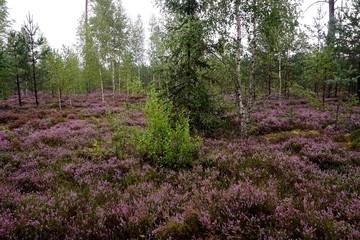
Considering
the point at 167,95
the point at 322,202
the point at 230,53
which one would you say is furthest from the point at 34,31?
the point at 322,202

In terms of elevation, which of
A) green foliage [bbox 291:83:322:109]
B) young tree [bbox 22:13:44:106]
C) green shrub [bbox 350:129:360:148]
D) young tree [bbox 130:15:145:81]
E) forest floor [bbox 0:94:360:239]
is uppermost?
young tree [bbox 130:15:145:81]

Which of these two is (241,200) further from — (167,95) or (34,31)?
(34,31)

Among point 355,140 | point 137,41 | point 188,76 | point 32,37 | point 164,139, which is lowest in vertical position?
point 355,140

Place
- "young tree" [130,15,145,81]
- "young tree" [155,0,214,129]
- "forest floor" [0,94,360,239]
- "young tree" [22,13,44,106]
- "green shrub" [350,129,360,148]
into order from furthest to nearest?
"young tree" [130,15,145,81] → "young tree" [22,13,44,106] → "young tree" [155,0,214,129] → "green shrub" [350,129,360,148] → "forest floor" [0,94,360,239]

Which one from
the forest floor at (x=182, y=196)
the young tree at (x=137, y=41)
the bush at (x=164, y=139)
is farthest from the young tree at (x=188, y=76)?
the young tree at (x=137, y=41)

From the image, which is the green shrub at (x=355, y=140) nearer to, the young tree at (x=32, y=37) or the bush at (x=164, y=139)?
the bush at (x=164, y=139)

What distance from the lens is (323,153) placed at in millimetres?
5816

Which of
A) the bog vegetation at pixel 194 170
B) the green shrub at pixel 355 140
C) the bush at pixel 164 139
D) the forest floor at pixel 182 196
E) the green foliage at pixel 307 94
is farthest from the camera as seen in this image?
the green foliage at pixel 307 94

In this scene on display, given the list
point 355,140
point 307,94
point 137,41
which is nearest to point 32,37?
point 137,41

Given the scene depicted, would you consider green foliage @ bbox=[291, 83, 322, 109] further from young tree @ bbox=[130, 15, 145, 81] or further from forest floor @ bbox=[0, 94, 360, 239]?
young tree @ bbox=[130, 15, 145, 81]

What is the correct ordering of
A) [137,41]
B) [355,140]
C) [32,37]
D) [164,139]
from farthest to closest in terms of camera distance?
[137,41]
[32,37]
[355,140]
[164,139]

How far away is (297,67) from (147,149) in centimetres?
2564

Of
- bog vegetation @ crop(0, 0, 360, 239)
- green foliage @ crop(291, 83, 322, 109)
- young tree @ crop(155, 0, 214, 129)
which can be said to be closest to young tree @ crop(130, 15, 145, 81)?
bog vegetation @ crop(0, 0, 360, 239)

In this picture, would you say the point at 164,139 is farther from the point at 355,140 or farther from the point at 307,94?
the point at 307,94
